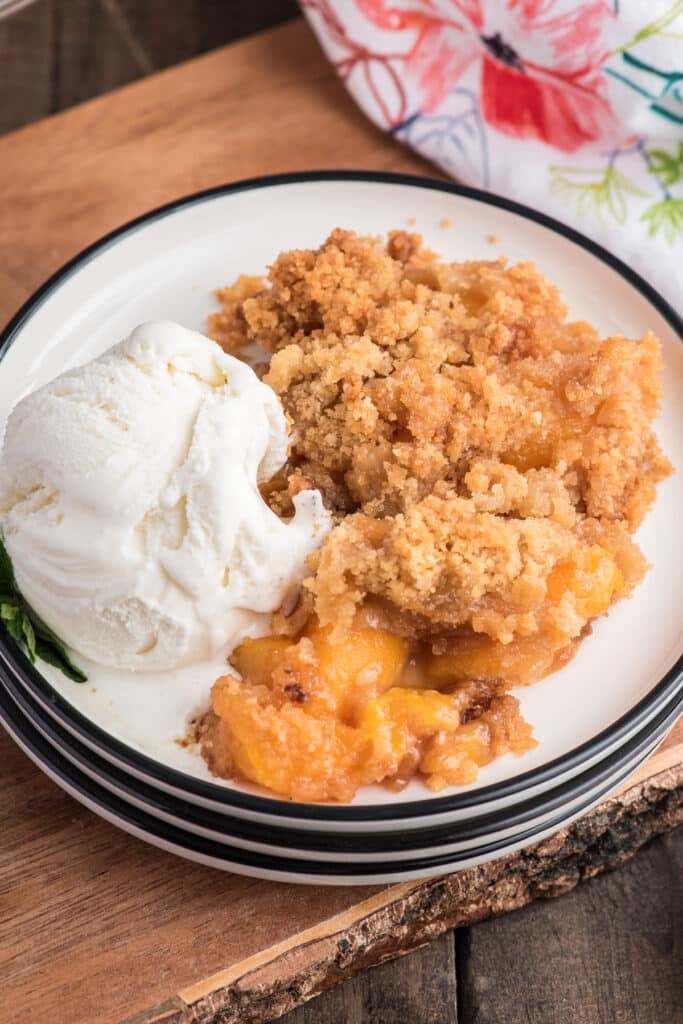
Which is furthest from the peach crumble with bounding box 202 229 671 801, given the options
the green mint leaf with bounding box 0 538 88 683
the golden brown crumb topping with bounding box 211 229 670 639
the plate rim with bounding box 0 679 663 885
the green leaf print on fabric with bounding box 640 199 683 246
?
the green leaf print on fabric with bounding box 640 199 683 246

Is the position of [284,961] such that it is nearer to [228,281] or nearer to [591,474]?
[591,474]

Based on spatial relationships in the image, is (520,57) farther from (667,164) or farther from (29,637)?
(29,637)

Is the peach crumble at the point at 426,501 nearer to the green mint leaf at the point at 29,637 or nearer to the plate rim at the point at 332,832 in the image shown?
the plate rim at the point at 332,832

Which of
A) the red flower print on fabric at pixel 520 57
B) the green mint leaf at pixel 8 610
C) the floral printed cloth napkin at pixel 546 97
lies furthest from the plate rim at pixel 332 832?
the red flower print on fabric at pixel 520 57

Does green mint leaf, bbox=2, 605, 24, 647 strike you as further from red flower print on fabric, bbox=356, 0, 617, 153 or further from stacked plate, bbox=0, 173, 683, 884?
red flower print on fabric, bbox=356, 0, 617, 153

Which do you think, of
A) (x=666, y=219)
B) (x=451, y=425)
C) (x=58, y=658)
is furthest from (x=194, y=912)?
(x=666, y=219)

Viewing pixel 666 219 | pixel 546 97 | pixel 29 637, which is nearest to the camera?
pixel 29 637
